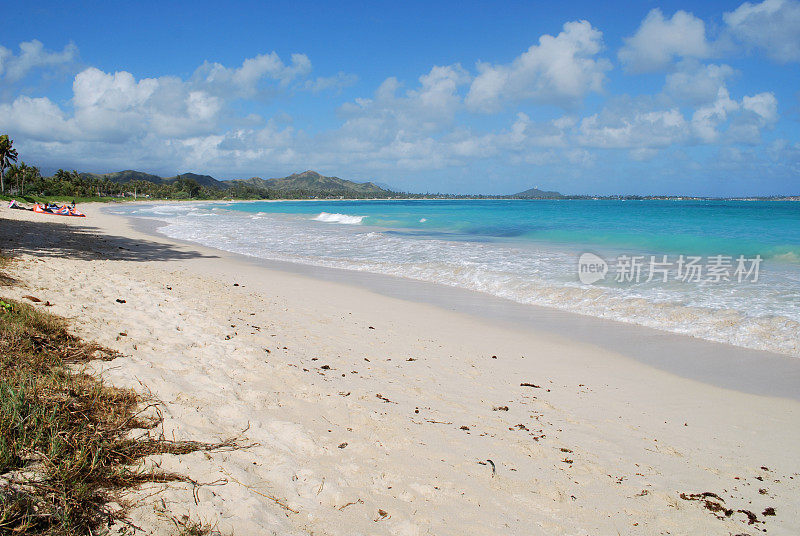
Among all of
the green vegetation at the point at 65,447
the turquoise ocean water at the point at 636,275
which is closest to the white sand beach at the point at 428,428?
the green vegetation at the point at 65,447

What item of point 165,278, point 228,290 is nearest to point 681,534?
point 228,290

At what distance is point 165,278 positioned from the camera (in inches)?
390

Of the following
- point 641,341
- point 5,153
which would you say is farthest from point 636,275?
point 5,153

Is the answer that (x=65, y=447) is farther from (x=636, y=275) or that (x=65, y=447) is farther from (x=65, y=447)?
(x=636, y=275)

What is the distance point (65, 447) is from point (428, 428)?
252cm

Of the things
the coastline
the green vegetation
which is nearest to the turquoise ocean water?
the coastline

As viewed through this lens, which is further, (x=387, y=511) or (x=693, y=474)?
(x=693, y=474)

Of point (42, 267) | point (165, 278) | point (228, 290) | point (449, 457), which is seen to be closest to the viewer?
point (449, 457)

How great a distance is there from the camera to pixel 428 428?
374 centimetres

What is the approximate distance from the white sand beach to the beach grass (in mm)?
154

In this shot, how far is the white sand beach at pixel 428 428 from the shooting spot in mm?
2672

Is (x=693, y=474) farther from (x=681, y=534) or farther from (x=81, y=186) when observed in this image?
(x=81, y=186)

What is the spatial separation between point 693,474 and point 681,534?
83 centimetres

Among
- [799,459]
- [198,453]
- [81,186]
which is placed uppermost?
[81,186]
